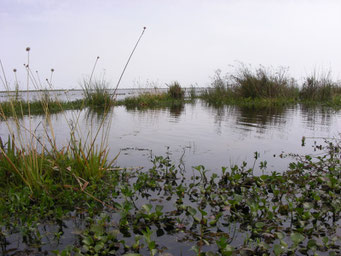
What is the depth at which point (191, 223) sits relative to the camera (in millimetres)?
2740

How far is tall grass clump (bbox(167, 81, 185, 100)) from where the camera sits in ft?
73.4

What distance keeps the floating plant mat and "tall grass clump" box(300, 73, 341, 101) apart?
1695 centimetres

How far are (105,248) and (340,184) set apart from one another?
289cm

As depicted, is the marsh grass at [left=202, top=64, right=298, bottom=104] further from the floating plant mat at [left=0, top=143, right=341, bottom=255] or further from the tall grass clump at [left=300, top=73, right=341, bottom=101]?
the floating plant mat at [left=0, top=143, right=341, bottom=255]

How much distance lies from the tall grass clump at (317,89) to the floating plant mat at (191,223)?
667 inches

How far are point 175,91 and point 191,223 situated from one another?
65.5ft

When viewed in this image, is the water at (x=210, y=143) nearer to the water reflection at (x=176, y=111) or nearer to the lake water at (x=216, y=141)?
the lake water at (x=216, y=141)

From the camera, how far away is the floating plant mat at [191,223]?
228 centimetres

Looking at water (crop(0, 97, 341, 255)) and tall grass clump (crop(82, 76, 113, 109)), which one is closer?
water (crop(0, 97, 341, 255))

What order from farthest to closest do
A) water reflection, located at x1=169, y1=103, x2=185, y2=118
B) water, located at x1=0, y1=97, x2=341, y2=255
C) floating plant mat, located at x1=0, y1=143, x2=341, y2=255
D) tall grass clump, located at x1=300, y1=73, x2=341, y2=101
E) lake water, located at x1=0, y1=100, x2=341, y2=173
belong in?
tall grass clump, located at x1=300, y1=73, x2=341, y2=101 → water reflection, located at x1=169, y1=103, x2=185, y2=118 → lake water, located at x1=0, y1=100, x2=341, y2=173 → water, located at x1=0, y1=97, x2=341, y2=255 → floating plant mat, located at x1=0, y1=143, x2=341, y2=255

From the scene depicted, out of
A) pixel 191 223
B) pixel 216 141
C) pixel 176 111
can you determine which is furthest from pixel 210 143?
pixel 176 111

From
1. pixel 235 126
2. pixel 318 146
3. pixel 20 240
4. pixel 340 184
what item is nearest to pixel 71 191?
pixel 20 240

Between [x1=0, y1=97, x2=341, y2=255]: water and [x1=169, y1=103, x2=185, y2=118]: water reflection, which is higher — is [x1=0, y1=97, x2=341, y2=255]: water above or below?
below

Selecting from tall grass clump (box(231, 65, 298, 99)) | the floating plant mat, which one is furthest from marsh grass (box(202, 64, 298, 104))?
the floating plant mat
